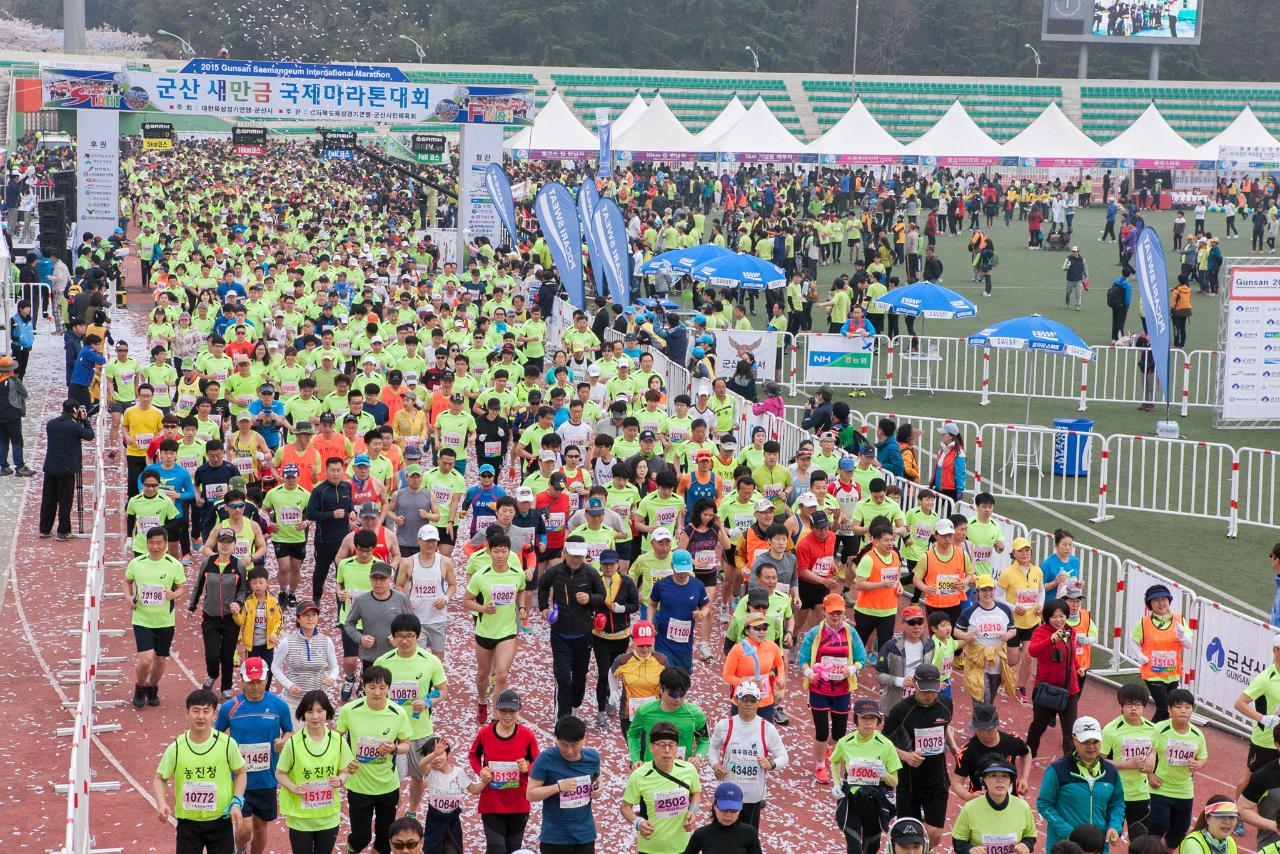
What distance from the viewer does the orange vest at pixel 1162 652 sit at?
466 inches

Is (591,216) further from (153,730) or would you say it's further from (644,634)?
(644,634)

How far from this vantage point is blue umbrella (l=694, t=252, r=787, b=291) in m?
27.8

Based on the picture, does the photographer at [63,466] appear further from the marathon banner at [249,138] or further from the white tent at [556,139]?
the white tent at [556,139]

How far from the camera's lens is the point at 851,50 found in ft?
324

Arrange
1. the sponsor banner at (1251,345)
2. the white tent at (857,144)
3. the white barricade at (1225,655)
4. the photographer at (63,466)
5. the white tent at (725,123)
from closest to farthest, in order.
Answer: the white barricade at (1225,655) < the photographer at (63,466) < the sponsor banner at (1251,345) < the white tent at (857,144) < the white tent at (725,123)

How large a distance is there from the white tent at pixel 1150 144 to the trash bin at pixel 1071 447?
29.2 m

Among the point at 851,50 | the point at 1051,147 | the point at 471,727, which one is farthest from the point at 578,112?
the point at 471,727

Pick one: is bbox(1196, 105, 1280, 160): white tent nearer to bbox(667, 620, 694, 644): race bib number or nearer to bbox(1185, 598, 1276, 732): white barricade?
bbox(1185, 598, 1276, 732): white barricade

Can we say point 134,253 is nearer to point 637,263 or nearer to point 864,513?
point 637,263

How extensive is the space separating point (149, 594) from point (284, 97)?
78.8ft

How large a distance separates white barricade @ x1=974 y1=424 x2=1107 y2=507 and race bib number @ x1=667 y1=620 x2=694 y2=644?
336 inches

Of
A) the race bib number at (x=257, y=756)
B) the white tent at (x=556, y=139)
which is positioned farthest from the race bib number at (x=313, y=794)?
the white tent at (x=556, y=139)

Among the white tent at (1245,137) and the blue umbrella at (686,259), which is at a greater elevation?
the white tent at (1245,137)

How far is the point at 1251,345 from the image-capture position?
78.0 ft
